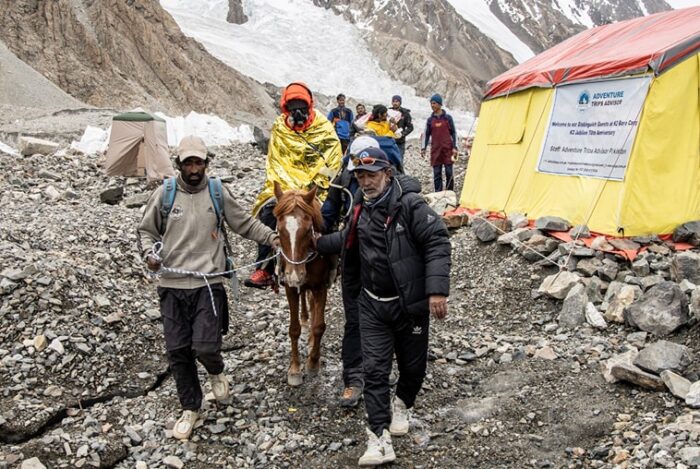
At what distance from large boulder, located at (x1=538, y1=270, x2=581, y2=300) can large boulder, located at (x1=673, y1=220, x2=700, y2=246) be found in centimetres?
173

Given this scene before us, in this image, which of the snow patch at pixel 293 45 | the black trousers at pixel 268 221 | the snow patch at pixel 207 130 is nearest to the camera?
the black trousers at pixel 268 221

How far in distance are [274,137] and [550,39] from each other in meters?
120

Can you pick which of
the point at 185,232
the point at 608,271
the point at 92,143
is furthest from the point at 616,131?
the point at 92,143

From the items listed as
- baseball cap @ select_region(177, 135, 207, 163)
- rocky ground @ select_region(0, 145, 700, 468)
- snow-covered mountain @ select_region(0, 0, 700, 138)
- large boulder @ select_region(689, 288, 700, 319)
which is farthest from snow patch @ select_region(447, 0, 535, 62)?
baseball cap @ select_region(177, 135, 207, 163)

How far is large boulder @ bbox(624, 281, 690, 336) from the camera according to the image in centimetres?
557

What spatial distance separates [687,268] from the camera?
6395mm

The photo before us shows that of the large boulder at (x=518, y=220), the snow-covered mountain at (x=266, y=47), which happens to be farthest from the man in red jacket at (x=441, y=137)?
the snow-covered mountain at (x=266, y=47)

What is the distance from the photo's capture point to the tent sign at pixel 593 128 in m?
7.82

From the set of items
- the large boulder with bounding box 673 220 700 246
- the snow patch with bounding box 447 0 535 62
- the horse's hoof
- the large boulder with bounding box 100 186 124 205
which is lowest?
the horse's hoof

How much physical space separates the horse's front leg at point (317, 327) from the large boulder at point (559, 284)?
9.73 ft

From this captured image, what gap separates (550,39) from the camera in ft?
371

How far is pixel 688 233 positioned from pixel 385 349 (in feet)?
17.5

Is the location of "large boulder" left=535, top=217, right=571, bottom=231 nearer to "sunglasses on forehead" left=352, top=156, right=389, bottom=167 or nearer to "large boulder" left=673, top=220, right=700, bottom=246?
"large boulder" left=673, top=220, right=700, bottom=246

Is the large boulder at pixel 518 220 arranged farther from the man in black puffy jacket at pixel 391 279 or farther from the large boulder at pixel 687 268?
the man in black puffy jacket at pixel 391 279
